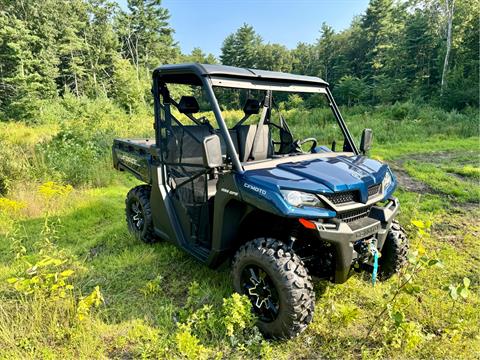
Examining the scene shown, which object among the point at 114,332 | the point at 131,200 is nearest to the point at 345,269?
the point at 114,332

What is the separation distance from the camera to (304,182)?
2.33m

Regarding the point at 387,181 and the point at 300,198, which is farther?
the point at 387,181

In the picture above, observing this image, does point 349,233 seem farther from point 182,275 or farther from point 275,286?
point 182,275

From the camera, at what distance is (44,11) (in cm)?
3098

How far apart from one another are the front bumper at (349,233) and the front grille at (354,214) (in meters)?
0.03

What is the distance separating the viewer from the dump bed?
3809mm

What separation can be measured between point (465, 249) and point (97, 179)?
6641 mm

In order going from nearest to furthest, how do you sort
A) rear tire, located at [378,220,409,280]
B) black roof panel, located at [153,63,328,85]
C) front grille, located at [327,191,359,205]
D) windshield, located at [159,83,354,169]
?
front grille, located at [327,191,359,205] → black roof panel, located at [153,63,328,85] → rear tire, located at [378,220,409,280] → windshield, located at [159,83,354,169]

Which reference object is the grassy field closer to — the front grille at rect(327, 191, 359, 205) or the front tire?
the front tire

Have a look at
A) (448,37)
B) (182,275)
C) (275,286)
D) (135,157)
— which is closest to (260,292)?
(275,286)

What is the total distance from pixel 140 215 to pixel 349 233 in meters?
2.81

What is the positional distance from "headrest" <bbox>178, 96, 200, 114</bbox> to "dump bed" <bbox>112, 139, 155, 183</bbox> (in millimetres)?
658

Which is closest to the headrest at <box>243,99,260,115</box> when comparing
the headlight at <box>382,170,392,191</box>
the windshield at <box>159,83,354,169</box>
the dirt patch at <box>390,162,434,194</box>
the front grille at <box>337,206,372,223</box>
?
the windshield at <box>159,83,354,169</box>

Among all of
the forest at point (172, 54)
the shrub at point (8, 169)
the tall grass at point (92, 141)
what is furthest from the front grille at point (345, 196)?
the forest at point (172, 54)
